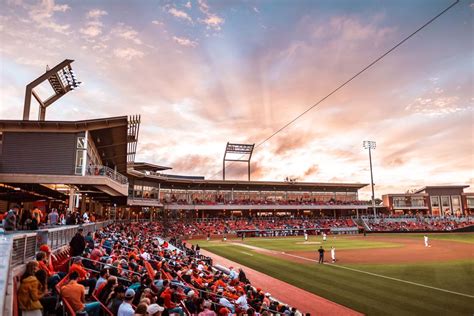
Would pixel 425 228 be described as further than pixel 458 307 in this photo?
Yes

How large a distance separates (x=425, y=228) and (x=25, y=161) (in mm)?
71743

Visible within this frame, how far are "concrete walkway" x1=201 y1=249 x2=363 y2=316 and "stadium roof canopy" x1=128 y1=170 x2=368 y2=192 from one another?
43375 mm

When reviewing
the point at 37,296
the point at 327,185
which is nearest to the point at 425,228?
the point at 327,185

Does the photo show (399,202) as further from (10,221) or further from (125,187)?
(10,221)

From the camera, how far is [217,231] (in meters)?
59.7

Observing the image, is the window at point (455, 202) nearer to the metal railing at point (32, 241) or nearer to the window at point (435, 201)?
the window at point (435, 201)

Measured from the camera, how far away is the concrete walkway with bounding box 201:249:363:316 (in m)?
15.1

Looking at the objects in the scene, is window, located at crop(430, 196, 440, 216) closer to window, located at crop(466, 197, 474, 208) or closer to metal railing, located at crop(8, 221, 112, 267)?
window, located at crop(466, 197, 474, 208)

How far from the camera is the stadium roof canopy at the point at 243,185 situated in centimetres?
6831

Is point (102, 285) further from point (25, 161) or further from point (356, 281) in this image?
point (25, 161)

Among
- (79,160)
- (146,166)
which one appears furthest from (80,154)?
(146,166)

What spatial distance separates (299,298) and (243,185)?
59799 millimetres

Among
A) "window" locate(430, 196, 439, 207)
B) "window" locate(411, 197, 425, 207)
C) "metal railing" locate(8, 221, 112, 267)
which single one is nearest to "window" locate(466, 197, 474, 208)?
"window" locate(430, 196, 439, 207)

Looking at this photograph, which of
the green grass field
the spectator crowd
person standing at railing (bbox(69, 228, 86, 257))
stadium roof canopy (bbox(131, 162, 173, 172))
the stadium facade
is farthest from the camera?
stadium roof canopy (bbox(131, 162, 173, 172))
